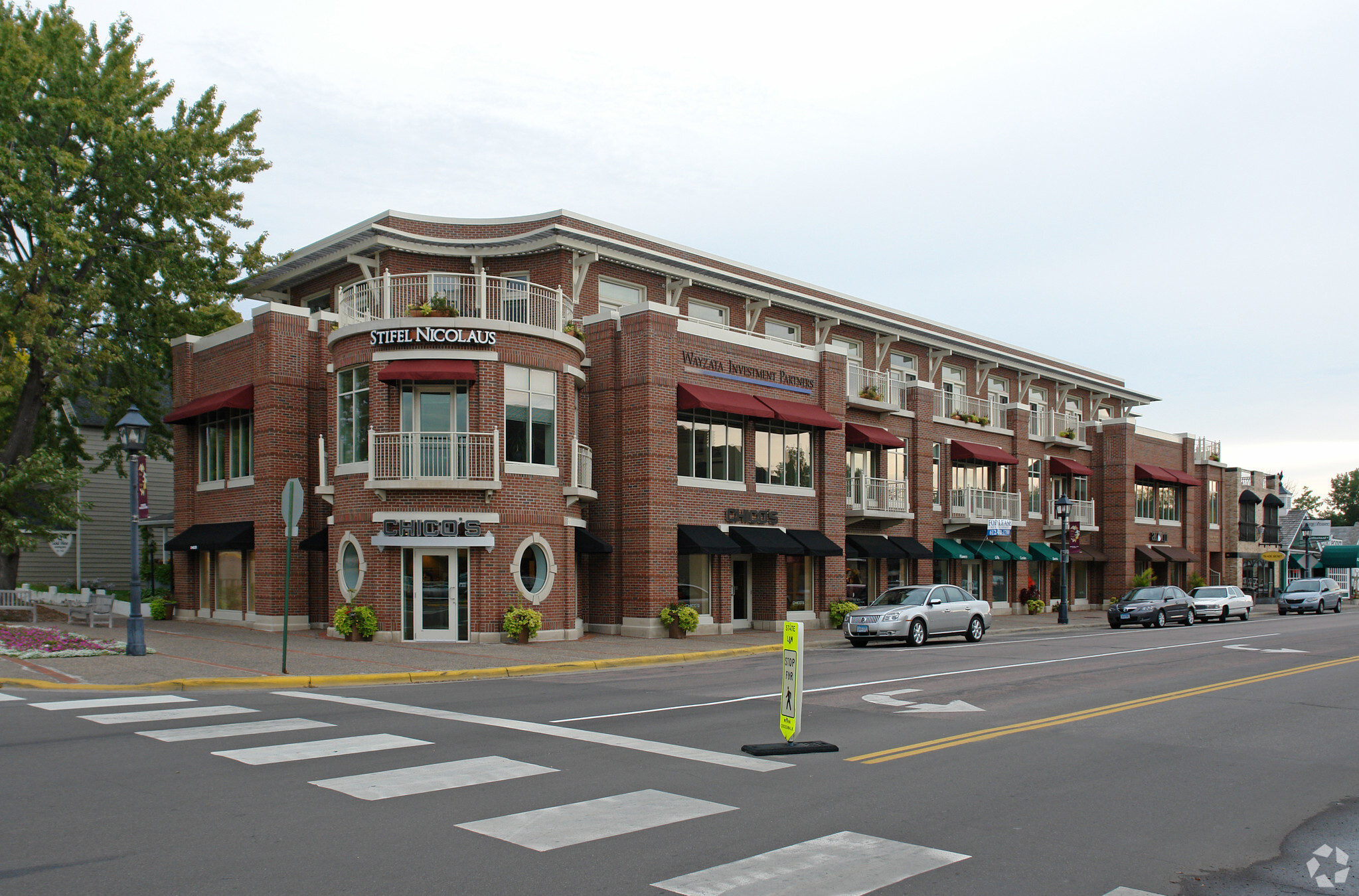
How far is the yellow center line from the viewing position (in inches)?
390

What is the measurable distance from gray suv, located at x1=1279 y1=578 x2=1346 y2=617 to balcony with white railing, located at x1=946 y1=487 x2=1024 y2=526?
49.3 feet

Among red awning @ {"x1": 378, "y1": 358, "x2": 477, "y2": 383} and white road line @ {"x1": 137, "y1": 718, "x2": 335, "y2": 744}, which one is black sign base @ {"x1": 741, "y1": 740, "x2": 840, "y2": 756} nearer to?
white road line @ {"x1": 137, "y1": 718, "x2": 335, "y2": 744}

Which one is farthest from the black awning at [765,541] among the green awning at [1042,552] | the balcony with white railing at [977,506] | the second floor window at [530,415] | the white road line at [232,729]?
the green awning at [1042,552]

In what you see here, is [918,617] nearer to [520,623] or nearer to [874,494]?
[520,623]

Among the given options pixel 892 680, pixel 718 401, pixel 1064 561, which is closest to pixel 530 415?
pixel 718 401

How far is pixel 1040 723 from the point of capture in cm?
1197

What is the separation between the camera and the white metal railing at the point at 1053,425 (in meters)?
46.0

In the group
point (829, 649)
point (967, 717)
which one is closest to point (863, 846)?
point (967, 717)

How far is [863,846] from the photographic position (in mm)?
6613

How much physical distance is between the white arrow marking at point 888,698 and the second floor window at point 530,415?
37.9 feet

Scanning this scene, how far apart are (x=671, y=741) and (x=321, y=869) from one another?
16.5 feet

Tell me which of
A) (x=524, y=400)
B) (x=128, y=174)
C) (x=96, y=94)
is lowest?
(x=524, y=400)

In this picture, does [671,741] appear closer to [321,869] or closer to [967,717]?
[967,717]

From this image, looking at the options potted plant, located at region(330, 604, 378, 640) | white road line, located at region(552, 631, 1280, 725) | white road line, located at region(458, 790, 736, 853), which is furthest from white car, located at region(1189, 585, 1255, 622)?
white road line, located at region(458, 790, 736, 853)
